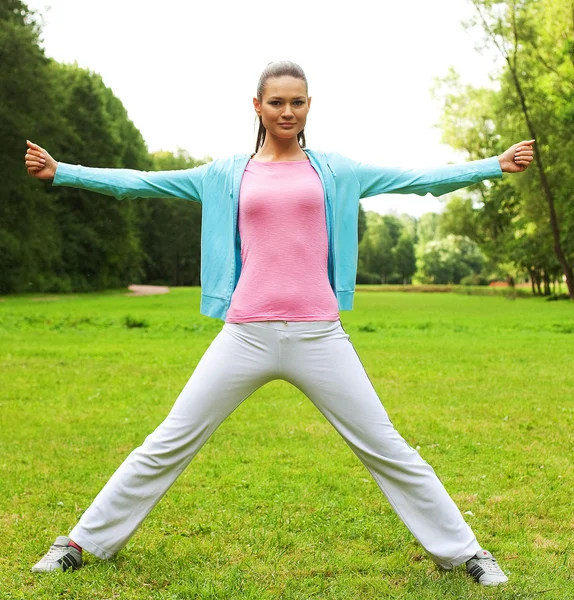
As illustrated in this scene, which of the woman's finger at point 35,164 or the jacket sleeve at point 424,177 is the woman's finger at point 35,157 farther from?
the jacket sleeve at point 424,177

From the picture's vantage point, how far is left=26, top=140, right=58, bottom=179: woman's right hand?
394cm

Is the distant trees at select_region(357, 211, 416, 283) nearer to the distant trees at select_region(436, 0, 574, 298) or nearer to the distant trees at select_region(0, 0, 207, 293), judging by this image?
the distant trees at select_region(0, 0, 207, 293)

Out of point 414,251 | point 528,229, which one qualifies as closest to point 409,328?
point 528,229

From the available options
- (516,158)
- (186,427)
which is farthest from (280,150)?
(186,427)

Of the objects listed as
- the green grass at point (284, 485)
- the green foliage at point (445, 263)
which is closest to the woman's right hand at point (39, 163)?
the green grass at point (284, 485)

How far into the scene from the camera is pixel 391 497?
3.97m

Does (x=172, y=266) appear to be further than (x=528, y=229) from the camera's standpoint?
Yes

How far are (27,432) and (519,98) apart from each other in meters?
34.7

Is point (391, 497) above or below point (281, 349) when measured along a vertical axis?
below

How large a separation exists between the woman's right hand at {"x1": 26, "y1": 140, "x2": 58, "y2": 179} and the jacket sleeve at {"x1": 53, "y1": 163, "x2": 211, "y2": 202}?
41 mm

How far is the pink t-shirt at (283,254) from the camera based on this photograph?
3789mm

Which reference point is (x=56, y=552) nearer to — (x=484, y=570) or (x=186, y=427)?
(x=186, y=427)

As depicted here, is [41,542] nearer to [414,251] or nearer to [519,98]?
[519,98]

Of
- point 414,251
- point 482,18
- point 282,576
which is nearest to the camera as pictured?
point 282,576
